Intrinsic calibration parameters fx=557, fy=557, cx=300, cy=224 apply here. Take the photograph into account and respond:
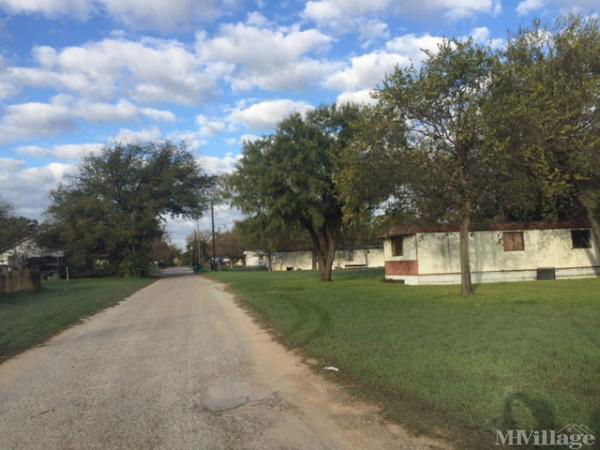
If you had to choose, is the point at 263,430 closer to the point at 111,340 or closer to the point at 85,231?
the point at 111,340

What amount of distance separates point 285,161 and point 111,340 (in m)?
18.8

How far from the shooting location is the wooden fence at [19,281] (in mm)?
28152

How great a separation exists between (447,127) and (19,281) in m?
24.2

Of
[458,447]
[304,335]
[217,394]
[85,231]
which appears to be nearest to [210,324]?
[304,335]

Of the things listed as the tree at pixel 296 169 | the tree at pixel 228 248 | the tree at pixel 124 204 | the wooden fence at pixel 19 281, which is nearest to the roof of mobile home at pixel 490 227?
the tree at pixel 296 169

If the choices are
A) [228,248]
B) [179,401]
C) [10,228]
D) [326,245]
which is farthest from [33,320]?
[228,248]

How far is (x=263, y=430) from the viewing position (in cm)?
568

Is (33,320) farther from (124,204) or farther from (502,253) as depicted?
(124,204)

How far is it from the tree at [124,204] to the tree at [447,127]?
41103 millimetres

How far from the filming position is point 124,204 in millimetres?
57719

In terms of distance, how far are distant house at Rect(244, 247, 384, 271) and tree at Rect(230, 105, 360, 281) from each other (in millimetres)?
34493

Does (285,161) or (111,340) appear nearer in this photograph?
(111,340)

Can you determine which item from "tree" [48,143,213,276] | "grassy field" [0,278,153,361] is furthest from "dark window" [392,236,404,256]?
"tree" [48,143,213,276]

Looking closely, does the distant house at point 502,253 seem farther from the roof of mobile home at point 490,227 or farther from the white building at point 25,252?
the white building at point 25,252
